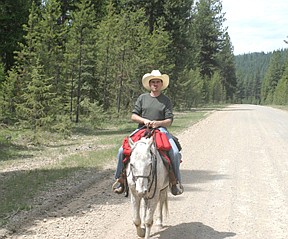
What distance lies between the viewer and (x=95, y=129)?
23.8 metres

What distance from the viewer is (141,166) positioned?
534 cm

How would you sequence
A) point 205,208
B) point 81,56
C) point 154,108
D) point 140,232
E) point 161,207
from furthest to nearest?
1. point 81,56
2. point 205,208
3. point 161,207
4. point 154,108
5. point 140,232

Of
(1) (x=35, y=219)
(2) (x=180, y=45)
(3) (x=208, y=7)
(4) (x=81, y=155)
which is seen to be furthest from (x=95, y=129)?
(3) (x=208, y=7)

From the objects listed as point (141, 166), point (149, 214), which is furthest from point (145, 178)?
point (149, 214)

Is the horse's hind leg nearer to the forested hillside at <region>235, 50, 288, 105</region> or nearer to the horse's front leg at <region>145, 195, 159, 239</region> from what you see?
the horse's front leg at <region>145, 195, 159, 239</region>

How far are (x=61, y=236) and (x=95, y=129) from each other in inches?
701

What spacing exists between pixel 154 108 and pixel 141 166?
1386 millimetres

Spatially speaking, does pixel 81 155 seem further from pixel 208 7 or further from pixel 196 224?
pixel 208 7

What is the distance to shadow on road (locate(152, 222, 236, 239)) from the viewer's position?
6.29 m

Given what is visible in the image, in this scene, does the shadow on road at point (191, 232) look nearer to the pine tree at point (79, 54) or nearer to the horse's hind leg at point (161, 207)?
the horse's hind leg at point (161, 207)

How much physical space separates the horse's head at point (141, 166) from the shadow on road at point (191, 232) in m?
1.33

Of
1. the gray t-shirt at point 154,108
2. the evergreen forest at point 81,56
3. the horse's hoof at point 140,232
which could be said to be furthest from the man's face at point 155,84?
the evergreen forest at point 81,56

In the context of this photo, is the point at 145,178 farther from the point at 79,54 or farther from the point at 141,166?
the point at 79,54

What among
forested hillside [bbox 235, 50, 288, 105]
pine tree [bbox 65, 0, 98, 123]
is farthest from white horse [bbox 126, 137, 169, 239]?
forested hillside [bbox 235, 50, 288, 105]
